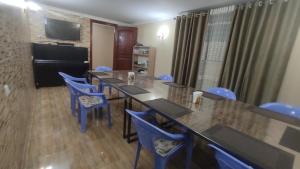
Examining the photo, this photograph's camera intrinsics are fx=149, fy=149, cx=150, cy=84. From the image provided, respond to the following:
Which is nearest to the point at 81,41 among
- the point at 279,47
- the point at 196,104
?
the point at 196,104

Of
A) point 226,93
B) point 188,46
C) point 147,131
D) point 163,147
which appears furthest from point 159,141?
point 188,46

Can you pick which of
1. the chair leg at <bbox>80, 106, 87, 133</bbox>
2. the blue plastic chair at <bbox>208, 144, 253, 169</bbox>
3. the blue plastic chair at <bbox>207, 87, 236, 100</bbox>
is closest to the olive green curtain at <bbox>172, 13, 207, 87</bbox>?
the blue plastic chair at <bbox>207, 87, 236, 100</bbox>

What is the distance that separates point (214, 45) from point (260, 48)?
95cm

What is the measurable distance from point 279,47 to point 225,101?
1.53 m

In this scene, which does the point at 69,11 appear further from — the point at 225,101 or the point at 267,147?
the point at 267,147

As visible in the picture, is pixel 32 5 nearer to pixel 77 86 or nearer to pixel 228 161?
pixel 77 86

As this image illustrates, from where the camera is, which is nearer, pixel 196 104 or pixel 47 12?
pixel 196 104

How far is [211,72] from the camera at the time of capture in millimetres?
3490

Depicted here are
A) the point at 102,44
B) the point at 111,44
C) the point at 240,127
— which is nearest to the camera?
the point at 240,127

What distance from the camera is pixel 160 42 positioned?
470cm

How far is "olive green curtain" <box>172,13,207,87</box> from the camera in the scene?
→ 3513 mm

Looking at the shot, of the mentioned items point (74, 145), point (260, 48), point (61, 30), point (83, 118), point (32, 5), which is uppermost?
point (32, 5)

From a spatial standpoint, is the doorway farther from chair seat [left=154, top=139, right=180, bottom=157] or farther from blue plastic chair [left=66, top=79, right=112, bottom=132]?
chair seat [left=154, top=139, right=180, bottom=157]

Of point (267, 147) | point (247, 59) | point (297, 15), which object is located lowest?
point (267, 147)
